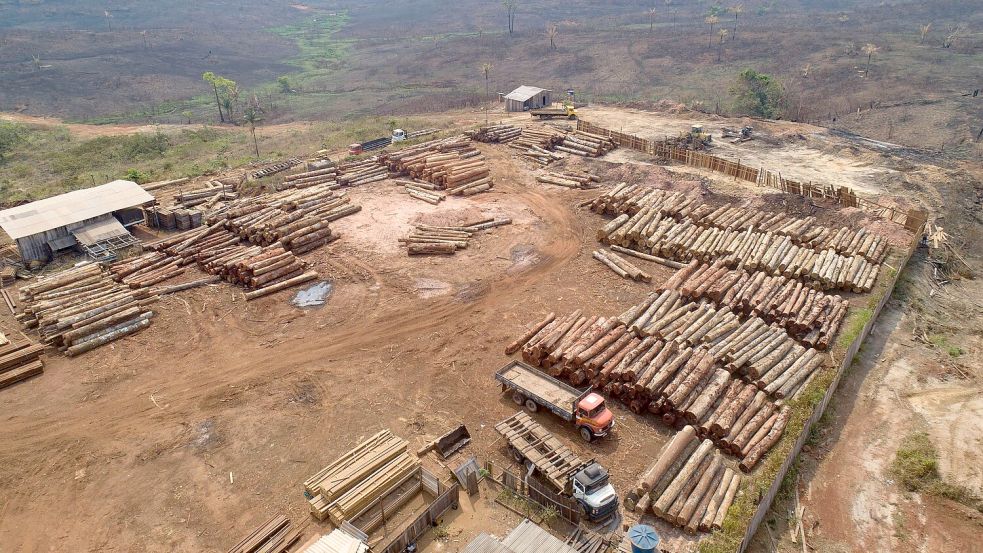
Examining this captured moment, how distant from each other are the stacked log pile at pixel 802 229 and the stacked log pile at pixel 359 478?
23.8 meters

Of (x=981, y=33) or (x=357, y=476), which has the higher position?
(x=981, y=33)

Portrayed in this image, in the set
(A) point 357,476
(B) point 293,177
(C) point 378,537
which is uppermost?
(B) point 293,177

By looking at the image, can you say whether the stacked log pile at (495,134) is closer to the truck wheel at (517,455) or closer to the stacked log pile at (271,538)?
the truck wheel at (517,455)

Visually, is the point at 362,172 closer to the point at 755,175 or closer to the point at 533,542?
the point at 755,175

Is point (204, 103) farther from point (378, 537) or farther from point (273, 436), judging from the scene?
point (378, 537)

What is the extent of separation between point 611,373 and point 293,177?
30498 millimetres

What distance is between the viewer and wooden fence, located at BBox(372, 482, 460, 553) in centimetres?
1564

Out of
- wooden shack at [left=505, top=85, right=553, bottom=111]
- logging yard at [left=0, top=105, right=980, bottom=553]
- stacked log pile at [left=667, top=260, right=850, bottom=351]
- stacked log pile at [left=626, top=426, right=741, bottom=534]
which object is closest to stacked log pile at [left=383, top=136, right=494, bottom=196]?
logging yard at [left=0, top=105, right=980, bottom=553]

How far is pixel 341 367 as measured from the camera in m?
23.9

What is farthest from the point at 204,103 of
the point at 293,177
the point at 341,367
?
the point at 341,367

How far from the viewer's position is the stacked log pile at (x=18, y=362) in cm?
2303

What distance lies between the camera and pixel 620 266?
30656 mm

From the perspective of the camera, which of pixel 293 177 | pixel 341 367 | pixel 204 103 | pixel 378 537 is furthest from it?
pixel 204 103

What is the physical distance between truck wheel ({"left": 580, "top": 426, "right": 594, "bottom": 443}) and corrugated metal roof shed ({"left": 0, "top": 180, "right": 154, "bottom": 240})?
30419mm
